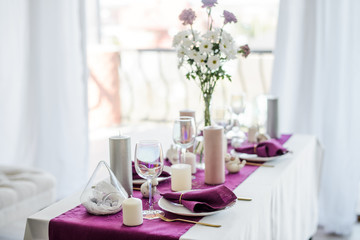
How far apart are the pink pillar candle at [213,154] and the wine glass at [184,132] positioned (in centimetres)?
5

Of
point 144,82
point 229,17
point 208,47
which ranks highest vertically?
point 229,17

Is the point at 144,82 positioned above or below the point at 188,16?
below

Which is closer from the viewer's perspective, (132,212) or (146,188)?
(132,212)

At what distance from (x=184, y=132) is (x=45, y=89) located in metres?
2.21

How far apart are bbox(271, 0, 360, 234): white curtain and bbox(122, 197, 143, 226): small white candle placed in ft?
6.75

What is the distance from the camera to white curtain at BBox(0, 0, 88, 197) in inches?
145

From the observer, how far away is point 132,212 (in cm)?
146

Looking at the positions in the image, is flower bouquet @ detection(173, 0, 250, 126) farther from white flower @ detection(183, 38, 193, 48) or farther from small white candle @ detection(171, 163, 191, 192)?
small white candle @ detection(171, 163, 191, 192)

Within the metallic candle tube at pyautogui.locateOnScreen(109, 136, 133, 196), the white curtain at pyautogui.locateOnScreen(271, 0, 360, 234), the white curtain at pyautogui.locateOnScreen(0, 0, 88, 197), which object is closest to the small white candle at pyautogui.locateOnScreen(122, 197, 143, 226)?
the metallic candle tube at pyautogui.locateOnScreen(109, 136, 133, 196)

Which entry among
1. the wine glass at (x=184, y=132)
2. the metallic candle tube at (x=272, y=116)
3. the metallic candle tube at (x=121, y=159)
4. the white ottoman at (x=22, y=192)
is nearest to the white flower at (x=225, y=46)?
the wine glass at (x=184, y=132)

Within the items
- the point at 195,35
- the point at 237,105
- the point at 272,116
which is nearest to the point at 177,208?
the point at 195,35

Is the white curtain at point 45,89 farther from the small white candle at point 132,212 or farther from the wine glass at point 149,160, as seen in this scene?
the small white candle at point 132,212

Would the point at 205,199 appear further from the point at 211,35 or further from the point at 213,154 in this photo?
the point at 211,35

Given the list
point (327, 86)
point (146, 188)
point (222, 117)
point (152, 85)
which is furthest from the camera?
point (152, 85)
